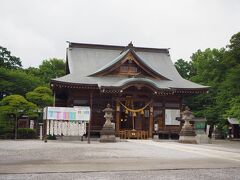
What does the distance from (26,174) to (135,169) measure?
9.46 ft

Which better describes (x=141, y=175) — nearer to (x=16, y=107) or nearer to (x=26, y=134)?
(x=16, y=107)

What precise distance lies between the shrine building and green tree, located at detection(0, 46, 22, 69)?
18846mm

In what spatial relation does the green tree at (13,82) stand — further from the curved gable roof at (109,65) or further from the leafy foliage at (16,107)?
the leafy foliage at (16,107)

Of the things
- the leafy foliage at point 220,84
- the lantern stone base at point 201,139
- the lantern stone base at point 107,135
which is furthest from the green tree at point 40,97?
the leafy foliage at point 220,84

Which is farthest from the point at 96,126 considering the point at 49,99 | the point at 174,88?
the point at 174,88

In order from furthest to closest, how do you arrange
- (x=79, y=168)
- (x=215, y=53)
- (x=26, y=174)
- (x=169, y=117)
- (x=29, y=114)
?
(x=215, y=53)
(x=169, y=117)
(x=29, y=114)
(x=79, y=168)
(x=26, y=174)

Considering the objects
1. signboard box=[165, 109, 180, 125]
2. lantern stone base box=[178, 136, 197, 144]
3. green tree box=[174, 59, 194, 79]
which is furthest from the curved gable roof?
green tree box=[174, 59, 194, 79]

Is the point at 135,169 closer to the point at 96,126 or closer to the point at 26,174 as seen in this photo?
the point at 26,174

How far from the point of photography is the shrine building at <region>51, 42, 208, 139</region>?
27.7 metres

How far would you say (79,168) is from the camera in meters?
8.80

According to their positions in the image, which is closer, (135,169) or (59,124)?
(135,169)

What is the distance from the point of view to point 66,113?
21906 millimetres

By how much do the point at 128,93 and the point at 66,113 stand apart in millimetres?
8218

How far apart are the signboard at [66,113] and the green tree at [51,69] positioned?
28899 millimetres
